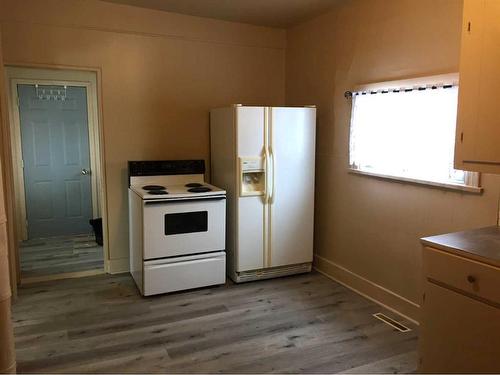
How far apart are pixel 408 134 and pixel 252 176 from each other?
4.65ft

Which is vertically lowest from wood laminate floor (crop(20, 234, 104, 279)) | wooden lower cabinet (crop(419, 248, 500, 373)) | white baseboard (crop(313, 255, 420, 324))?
wood laminate floor (crop(20, 234, 104, 279))

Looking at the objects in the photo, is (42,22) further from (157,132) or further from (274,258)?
(274,258)

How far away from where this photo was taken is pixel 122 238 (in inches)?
162

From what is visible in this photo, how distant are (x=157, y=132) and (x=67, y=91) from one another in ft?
6.19

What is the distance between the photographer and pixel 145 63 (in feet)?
13.1

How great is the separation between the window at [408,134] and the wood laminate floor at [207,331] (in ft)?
3.71

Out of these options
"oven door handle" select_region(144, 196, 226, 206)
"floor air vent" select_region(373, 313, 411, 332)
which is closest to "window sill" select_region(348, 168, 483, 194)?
"floor air vent" select_region(373, 313, 411, 332)

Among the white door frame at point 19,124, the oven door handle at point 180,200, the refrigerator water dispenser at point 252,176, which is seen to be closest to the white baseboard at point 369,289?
the refrigerator water dispenser at point 252,176

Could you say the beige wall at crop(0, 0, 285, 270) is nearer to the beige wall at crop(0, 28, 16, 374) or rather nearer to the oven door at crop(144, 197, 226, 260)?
the oven door at crop(144, 197, 226, 260)

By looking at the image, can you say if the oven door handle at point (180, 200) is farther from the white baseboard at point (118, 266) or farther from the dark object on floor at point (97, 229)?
the dark object on floor at point (97, 229)

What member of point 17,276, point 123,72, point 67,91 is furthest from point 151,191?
point 67,91

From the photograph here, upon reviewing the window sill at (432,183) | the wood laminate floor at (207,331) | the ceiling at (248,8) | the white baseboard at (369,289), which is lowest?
the wood laminate floor at (207,331)

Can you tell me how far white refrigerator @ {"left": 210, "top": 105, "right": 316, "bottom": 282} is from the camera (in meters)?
3.72

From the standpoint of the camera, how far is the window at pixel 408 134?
2.75 meters
